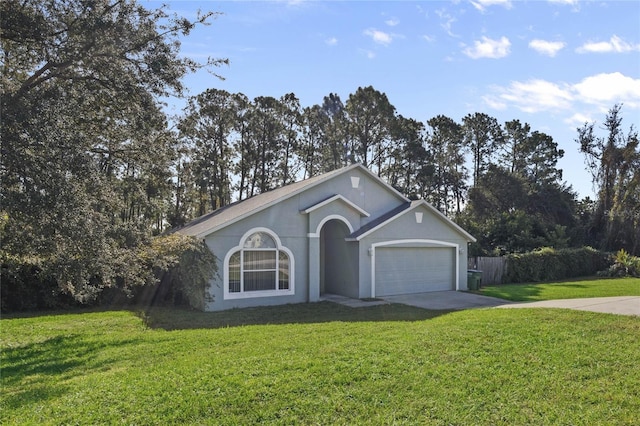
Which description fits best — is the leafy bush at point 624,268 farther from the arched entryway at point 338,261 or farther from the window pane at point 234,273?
the window pane at point 234,273

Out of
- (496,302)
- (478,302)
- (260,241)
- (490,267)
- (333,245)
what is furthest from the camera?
(490,267)

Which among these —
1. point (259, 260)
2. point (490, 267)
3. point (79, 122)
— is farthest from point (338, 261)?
point (79, 122)

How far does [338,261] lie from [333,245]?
0.71m

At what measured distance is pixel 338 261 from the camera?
17.0 m

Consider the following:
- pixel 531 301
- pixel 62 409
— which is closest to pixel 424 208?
pixel 531 301

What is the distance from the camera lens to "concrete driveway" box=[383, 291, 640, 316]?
11.7 m

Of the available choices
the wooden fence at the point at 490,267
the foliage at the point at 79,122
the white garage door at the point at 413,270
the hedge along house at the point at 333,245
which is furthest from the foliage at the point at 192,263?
the wooden fence at the point at 490,267

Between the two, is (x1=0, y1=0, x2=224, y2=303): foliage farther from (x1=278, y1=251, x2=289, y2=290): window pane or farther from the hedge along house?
(x1=278, y1=251, x2=289, y2=290): window pane

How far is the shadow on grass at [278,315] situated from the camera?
11055 mm

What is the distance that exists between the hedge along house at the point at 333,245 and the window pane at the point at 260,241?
3 cm

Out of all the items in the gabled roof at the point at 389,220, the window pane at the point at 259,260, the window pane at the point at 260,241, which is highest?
the gabled roof at the point at 389,220

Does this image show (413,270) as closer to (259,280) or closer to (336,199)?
Answer: (336,199)

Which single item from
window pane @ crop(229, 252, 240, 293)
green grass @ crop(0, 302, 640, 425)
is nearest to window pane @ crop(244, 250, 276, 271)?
window pane @ crop(229, 252, 240, 293)

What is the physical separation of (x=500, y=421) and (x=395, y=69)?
11.5 metres
